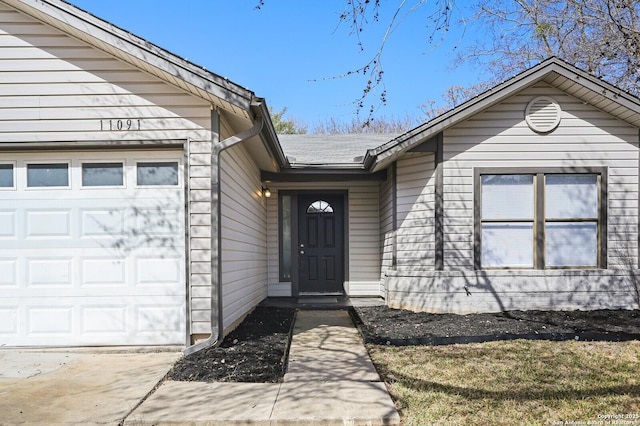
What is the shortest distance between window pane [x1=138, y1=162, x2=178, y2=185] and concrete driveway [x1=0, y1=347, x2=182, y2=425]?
1.94 meters

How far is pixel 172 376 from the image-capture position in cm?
425

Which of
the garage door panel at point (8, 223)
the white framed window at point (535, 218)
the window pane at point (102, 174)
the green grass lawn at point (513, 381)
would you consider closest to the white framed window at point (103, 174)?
the window pane at point (102, 174)

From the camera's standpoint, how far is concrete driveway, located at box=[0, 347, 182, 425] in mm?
3398

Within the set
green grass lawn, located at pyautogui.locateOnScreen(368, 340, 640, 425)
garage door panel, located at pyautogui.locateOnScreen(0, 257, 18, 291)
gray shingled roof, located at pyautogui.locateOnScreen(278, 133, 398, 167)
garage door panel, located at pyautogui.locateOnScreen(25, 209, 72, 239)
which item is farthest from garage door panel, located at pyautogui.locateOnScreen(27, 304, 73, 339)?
gray shingled roof, located at pyautogui.locateOnScreen(278, 133, 398, 167)

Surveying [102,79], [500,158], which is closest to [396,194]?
[500,158]

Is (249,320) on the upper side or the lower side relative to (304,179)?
lower

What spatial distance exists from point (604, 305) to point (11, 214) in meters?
8.59

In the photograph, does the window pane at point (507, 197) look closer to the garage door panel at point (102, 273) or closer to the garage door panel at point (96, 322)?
the garage door panel at point (96, 322)

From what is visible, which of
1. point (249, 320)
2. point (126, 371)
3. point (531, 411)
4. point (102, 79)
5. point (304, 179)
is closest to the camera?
point (531, 411)

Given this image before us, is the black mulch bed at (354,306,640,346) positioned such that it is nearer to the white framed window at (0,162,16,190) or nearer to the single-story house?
the single-story house

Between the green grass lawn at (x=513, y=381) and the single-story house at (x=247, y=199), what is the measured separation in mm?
2091

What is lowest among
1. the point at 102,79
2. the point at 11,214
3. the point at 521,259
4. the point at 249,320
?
the point at 249,320

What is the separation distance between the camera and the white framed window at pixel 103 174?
5.25m

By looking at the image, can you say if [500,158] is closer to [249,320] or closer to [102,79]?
[249,320]
